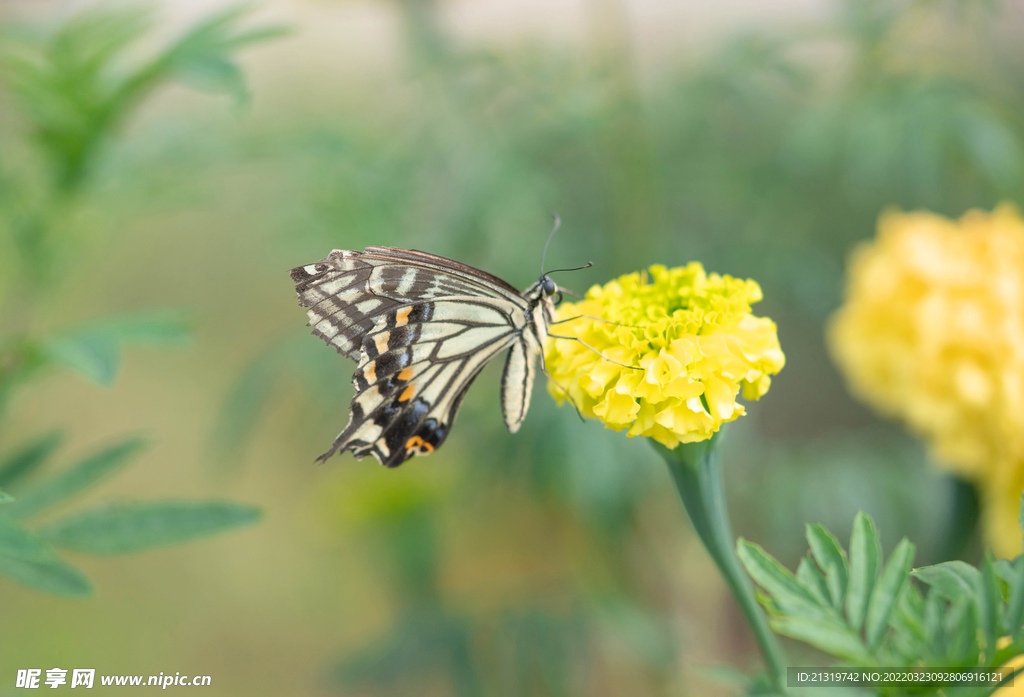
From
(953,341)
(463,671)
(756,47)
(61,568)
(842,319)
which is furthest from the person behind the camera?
(463,671)

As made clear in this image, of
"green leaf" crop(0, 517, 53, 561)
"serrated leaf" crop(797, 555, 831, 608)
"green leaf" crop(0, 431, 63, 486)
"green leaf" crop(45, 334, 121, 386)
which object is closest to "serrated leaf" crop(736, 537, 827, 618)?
"serrated leaf" crop(797, 555, 831, 608)

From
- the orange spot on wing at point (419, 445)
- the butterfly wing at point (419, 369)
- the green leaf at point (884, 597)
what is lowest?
the green leaf at point (884, 597)

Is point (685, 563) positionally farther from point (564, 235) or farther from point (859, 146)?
point (859, 146)

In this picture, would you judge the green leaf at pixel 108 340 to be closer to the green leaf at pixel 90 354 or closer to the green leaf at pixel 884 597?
the green leaf at pixel 90 354

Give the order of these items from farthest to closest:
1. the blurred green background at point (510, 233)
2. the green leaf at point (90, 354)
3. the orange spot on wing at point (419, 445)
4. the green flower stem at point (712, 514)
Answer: the blurred green background at point (510, 233) → the orange spot on wing at point (419, 445) → the green leaf at point (90, 354) → the green flower stem at point (712, 514)

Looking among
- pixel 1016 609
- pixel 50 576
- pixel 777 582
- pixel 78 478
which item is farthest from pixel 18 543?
pixel 1016 609

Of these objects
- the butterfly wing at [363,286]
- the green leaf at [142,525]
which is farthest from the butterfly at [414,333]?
the green leaf at [142,525]

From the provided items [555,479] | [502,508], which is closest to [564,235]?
[555,479]
